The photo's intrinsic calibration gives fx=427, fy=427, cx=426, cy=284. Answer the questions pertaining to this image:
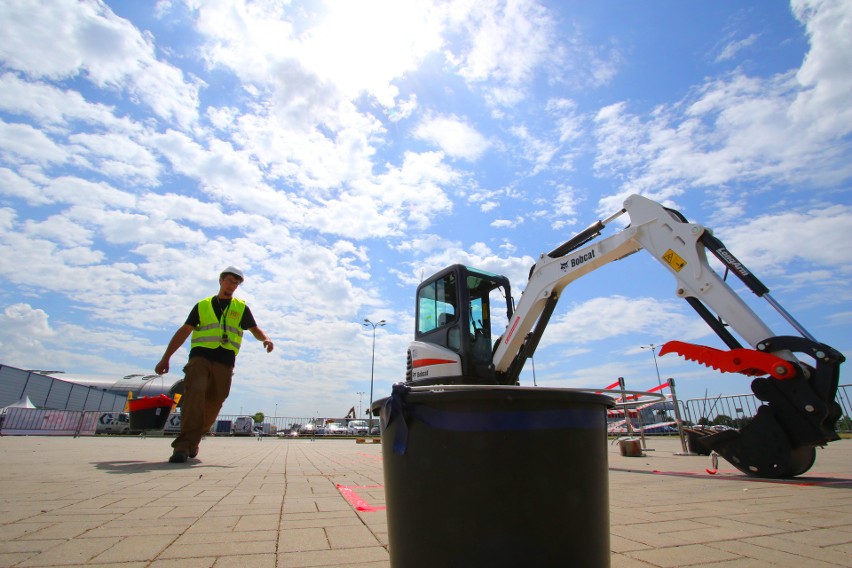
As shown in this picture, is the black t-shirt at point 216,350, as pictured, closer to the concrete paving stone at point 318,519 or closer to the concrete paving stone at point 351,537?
the concrete paving stone at point 318,519

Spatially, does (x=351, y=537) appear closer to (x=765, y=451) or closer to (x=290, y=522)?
(x=290, y=522)

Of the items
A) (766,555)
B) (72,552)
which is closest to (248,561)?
(72,552)

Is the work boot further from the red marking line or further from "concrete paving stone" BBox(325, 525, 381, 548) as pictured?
"concrete paving stone" BBox(325, 525, 381, 548)

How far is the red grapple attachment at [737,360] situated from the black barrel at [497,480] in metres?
4.49

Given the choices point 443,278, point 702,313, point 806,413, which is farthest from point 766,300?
point 443,278

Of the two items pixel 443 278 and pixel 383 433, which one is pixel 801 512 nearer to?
pixel 383 433

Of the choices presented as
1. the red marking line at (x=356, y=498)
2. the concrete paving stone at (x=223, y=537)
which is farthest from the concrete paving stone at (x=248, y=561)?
the red marking line at (x=356, y=498)

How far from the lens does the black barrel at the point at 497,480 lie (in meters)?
1.08

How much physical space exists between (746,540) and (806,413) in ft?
9.74

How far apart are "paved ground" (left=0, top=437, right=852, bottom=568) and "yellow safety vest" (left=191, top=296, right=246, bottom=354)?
4.90 ft

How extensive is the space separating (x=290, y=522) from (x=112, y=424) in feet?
96.7

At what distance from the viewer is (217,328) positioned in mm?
5293

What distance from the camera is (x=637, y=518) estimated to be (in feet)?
9.22

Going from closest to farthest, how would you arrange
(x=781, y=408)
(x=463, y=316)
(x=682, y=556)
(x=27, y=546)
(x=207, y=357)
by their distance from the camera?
(x=27, y=546) < (x=682, y=556) < (x=781, y=408) < (x=207, y=357) < (x=463, y=316)
